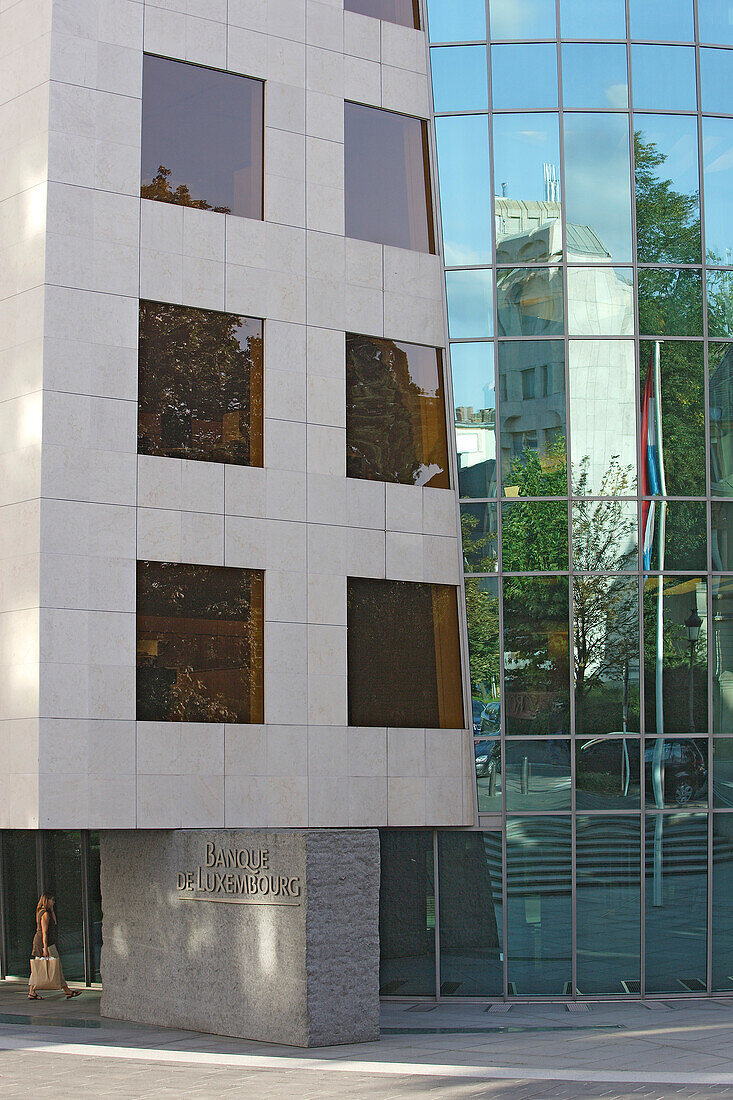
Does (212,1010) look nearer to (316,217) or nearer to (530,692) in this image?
(530,692)

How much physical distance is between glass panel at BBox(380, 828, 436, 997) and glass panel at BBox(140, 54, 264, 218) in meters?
10.0

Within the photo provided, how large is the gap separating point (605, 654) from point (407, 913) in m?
5.15

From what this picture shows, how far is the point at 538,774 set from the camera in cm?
2128

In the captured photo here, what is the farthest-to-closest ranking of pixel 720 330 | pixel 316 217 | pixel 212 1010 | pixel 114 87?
pixel 720 330 < pixel 316 217 < pixel 114 87 < pixel 212 1010

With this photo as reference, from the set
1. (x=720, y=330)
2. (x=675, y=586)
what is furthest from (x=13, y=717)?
(x=720, y=330)

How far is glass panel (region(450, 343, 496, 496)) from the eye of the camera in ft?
71.5

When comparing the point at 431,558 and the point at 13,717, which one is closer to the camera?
the point at 13,717

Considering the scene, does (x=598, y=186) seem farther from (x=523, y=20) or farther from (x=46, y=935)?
(x=46, y=935)

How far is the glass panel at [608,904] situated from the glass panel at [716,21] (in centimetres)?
1284

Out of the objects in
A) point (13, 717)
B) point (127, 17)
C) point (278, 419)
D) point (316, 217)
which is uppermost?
point (127, 17)

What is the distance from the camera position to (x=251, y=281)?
2008 cm

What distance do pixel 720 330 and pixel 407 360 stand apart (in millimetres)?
5216

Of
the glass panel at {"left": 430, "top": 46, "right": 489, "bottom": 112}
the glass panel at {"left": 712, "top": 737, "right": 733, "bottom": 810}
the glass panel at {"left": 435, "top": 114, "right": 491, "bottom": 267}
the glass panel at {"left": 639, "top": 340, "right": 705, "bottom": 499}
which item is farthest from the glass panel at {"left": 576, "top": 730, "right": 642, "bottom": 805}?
the glass panel at {"left": 430, "top": 46, "right": 489, "bottom": 112}

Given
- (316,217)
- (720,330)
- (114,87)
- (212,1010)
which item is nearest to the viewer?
(212,1010)
